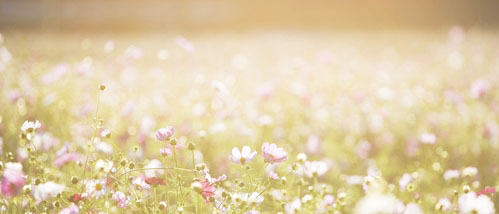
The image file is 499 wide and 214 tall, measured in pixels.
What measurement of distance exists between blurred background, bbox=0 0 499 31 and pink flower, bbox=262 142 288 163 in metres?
11.0

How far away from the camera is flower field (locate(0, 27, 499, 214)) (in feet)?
3.73

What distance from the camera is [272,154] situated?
111 centimetres

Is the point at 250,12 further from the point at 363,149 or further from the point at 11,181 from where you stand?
the point at 11,181

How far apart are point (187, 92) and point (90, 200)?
77.6 inches

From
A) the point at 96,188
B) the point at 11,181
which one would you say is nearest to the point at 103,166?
the point at 96,188

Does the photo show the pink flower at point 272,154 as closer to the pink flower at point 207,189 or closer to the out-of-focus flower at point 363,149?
the pink flower at point 207,189

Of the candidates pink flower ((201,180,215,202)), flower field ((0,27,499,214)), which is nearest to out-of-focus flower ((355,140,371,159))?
flower field ((0,27,499,214))

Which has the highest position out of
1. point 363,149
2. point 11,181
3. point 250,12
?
point 250,12

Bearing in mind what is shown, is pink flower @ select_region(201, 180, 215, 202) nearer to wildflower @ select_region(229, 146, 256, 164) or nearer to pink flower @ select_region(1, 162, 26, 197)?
wildflower @ select_region(229, 146, 256, 164)

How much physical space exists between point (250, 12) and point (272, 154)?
13111mm

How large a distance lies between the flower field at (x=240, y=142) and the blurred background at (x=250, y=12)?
9307 mm

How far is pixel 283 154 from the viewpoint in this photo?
3.62 ft

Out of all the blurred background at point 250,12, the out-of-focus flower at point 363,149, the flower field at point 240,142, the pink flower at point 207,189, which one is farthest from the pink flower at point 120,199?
the blurred background at point 250,12

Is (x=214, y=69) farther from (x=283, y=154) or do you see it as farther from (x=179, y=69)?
(x=283, y=154)
